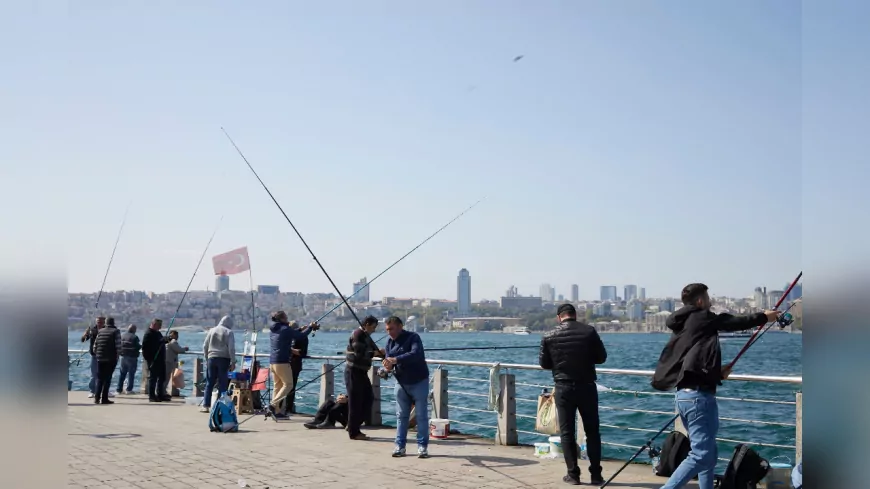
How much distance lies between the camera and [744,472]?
6.64 metres

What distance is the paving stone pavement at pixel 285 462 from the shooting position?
7.84 metres

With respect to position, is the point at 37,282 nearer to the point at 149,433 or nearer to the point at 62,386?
the point at 62,386

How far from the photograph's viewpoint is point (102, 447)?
1015cm

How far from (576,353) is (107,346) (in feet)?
37.0

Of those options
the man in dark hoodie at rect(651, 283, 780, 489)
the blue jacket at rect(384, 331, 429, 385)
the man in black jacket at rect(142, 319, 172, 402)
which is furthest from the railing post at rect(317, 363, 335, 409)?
the man in dark hoodie at rect(651, 283, 780, 489)

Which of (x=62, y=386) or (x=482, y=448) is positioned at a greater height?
(x=62, y=386)

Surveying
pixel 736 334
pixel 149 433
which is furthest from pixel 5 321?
pixel 149 433

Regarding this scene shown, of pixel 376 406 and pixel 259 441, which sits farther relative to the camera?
pixel 376 406

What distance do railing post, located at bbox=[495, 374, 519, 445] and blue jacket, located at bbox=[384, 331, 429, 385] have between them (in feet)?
4.15

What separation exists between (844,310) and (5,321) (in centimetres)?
260

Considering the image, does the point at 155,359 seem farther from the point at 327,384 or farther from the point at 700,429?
the point at 700,429

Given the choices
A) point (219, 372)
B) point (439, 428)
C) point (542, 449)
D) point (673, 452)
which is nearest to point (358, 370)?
point (439, 428)

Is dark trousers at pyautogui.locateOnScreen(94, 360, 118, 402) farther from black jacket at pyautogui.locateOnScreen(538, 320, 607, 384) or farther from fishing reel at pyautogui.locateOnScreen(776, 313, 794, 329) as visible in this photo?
fishing reel at pyautogui.locateOnScreen(776, 313, 794, 329)

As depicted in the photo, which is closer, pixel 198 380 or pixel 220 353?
pixel 220 353
